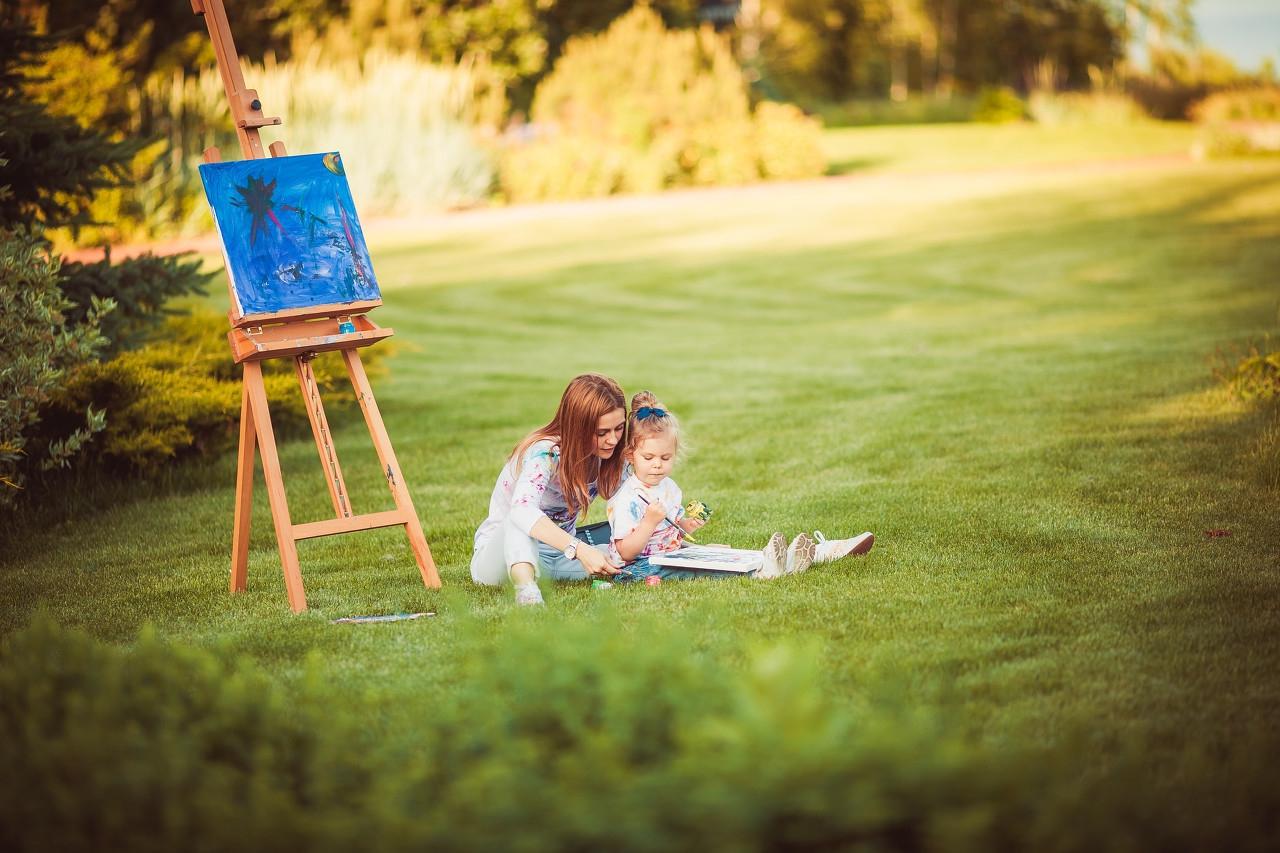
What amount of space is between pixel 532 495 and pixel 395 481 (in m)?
0.63

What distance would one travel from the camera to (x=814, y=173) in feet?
69.9

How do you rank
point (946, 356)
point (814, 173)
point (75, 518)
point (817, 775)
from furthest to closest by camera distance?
point (814, 173), point (946, 356), point (75, 518), point (817, 775)

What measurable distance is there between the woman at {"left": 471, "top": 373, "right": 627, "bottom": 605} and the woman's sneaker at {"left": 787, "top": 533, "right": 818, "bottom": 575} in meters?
0.73

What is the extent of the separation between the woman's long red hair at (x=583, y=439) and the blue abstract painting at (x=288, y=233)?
1035mm

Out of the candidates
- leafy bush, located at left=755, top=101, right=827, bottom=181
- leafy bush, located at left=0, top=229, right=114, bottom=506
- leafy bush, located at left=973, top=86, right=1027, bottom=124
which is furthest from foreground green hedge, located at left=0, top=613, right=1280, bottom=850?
leafy bush, located at left=973, top=86, right=1027, bottom=124

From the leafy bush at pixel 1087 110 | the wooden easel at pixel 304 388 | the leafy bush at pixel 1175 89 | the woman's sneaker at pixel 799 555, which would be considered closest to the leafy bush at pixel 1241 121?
the leafy bush at pixel 1175 89

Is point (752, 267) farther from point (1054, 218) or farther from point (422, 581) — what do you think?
point (422, 581)

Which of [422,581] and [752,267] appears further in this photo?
[752,267]

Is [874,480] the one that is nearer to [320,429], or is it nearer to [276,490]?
[320,429]

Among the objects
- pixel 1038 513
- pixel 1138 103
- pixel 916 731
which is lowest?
pixel 1038 513

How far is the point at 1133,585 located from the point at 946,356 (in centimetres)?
572

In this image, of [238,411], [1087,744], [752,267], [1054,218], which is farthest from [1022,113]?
[1087,744]

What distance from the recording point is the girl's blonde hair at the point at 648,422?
16.2 feet

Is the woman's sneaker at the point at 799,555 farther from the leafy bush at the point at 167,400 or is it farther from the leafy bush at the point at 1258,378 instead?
the leafy bush at the point at 1258,378
